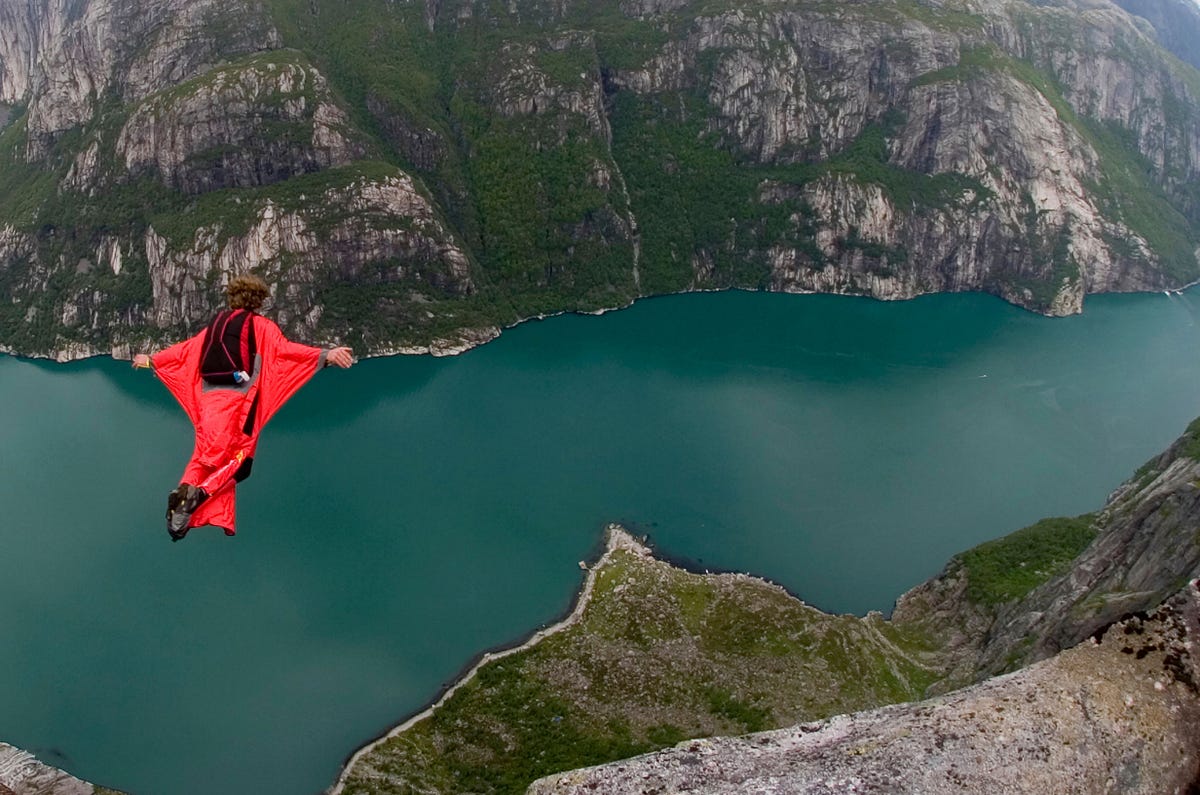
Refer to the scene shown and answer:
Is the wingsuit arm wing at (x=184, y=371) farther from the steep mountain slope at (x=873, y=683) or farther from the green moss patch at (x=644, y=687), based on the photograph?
the green moss patch at (x=644, y=687)

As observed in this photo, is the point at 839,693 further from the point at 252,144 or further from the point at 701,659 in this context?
the point at 252,144

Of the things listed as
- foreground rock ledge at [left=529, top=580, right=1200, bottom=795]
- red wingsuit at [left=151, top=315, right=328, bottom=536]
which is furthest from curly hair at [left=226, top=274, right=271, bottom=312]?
foreground rock ledge at [left=529, top=580, right=1200, bottom=795]

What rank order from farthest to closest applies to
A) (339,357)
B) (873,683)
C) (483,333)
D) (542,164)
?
(542,164) < (483,333) < (873,683) < (339,357)

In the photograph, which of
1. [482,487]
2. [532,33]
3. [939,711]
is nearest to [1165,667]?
[939,711]

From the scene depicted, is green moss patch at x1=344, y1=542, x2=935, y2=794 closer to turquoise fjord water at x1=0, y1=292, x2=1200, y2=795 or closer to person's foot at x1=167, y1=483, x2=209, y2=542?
turquoise fjord water at x1=0, y1=292, x2=1200, y2=795

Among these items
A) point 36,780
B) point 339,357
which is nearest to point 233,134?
point 36,780

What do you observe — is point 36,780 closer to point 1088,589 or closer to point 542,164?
point 1088,589
